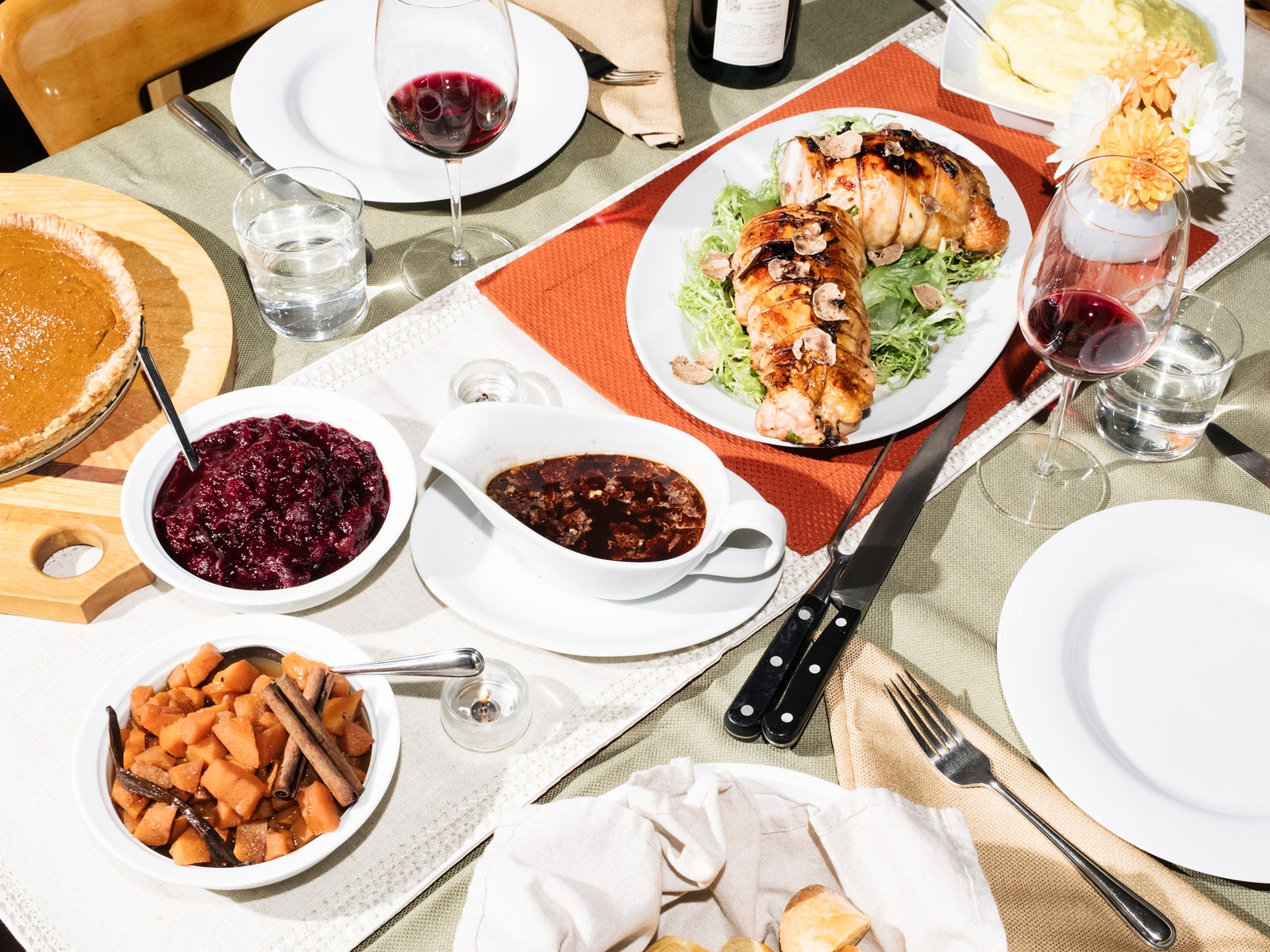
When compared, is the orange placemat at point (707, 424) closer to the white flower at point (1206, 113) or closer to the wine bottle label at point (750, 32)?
the wine bottle label at point (750, 32)

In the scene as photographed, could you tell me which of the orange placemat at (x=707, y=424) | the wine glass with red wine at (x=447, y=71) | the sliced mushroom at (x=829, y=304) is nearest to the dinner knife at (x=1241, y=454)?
the orange placemat at (x=707, y=424)

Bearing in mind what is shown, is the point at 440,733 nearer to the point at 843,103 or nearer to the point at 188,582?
the point at 188,582

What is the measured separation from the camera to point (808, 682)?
1.45 metres

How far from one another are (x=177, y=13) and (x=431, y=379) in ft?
4.40

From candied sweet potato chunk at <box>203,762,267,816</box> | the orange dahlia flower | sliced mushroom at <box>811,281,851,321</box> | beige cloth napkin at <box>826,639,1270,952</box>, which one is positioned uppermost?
the orange dahlia flower

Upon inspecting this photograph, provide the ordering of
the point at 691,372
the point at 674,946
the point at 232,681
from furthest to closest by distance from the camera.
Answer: the point at 691,372 < the point at 232,681 < the point at 674,946

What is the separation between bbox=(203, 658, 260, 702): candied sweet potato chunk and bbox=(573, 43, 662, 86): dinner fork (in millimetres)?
1601

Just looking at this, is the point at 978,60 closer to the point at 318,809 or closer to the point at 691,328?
the point at 691,328

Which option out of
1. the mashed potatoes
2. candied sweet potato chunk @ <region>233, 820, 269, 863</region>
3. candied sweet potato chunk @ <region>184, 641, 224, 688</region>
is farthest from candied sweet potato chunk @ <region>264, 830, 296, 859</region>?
the mashed potatoes

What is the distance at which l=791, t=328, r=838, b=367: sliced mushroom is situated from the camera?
172cm

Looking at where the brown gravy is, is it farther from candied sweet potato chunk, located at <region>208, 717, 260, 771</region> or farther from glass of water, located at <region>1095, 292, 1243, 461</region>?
glass of water, located at <region>1095, 292, 1243, 461</region>

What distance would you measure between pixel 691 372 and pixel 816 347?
0.75ft

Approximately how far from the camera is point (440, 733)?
1.46m

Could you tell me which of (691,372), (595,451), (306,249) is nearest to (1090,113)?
(691,372)
